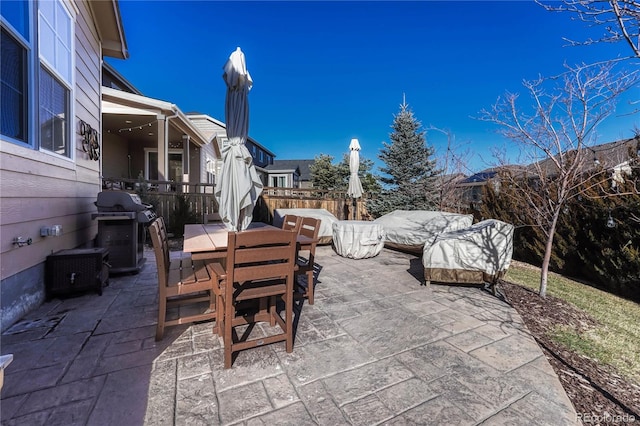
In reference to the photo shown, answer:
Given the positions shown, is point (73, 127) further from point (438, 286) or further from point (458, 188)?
point (458, 188)

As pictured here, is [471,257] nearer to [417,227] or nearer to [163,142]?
[417,227]

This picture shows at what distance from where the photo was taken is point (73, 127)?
153 inches

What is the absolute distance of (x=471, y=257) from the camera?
13.0 feet

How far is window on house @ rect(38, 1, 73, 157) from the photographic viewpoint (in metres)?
3.11

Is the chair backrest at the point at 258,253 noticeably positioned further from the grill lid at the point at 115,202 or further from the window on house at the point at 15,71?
the grill lid at the point at 115,202

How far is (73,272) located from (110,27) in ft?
14.8

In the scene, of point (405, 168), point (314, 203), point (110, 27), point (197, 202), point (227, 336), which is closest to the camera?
point (227, 336)

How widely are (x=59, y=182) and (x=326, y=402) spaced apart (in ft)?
13.6

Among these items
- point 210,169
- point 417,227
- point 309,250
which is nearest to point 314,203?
point 417,227

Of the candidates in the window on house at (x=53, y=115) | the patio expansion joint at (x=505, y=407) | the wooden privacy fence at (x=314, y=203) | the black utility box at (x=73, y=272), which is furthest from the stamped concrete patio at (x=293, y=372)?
the wooden privacy fence at (x=314, y=203)

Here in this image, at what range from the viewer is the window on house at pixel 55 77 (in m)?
3.11

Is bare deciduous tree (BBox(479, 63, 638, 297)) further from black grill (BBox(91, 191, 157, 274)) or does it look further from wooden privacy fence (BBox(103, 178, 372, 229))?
wooden privacy fence (BBox(103, 178, 372, 229))

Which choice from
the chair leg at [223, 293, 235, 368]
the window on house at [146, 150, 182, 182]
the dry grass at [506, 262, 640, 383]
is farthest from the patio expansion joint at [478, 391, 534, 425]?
the window on house at [146, 150, 182, 182]

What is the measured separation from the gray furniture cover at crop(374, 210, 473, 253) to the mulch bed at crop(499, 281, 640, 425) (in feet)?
9.50
